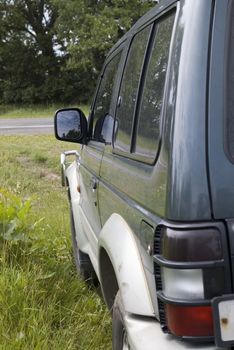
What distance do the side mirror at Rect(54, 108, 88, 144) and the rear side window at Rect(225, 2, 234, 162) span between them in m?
2.17

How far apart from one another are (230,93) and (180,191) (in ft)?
1.26

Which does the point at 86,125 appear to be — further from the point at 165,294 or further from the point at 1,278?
the point at 165,294

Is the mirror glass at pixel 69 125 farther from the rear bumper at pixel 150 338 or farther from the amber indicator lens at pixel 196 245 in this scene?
the amber indicator lens at pixel 196 245

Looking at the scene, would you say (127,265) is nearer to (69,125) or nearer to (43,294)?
(43,294)

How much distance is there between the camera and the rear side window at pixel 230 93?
174cm

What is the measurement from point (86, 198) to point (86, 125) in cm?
57

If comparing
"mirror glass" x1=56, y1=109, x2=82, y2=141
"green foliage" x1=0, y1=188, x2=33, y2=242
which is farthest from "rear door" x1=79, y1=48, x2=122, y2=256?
"green foliage" x1=0, y1=188, x2=33, y2=242

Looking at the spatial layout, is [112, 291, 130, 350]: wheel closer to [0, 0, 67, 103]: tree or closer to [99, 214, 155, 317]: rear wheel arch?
[99, 214, 155, 317]: rear wheel arch

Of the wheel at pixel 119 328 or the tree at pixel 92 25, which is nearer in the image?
the wheel at pixel 119 328

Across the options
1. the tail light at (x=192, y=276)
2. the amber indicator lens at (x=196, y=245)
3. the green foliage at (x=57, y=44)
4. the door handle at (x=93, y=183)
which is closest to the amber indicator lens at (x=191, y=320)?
the tail light at (x=192, y=276)

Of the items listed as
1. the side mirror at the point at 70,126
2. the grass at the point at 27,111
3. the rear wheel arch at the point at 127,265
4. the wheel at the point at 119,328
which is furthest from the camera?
the grass at the point at 27,111

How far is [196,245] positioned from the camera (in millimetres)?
1667

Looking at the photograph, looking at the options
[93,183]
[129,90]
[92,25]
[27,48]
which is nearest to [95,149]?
[93,183]

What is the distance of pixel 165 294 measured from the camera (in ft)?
5.75
